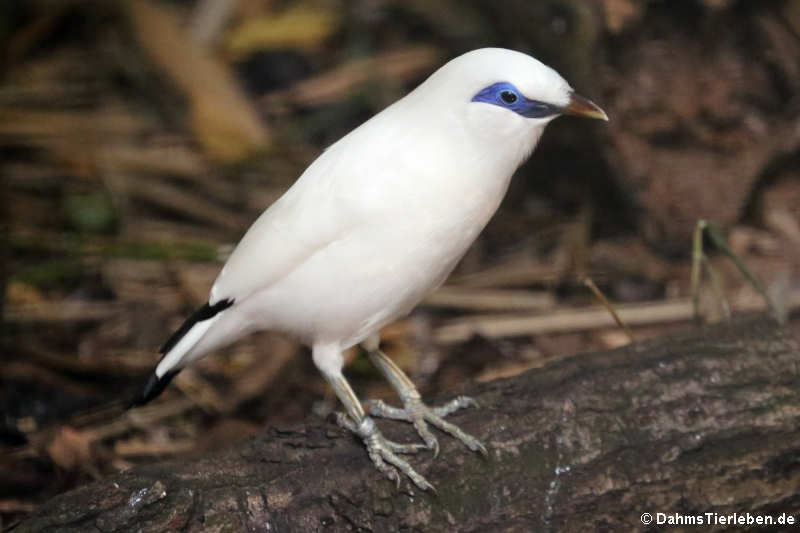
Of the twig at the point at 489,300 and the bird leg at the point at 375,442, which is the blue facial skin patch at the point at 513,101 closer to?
the bird leg at the point at 375,442

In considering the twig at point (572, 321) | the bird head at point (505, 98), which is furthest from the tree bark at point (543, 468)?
the twig at point (572, 321)

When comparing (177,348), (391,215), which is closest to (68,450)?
(177,348)

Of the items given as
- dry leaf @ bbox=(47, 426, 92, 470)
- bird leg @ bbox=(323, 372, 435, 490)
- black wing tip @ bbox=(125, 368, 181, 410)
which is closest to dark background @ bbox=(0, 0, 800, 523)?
dry leaf @ bbox=(47, 426, 92, 470)

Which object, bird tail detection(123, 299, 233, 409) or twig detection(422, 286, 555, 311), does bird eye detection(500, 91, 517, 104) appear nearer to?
bird tail detection(123, 299, 233, 409)

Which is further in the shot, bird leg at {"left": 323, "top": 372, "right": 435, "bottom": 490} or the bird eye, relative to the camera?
bird leg at {"left": 323, "top": 372, "right": 435, "bottom": 490}

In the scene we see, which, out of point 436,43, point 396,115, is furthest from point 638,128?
point 396,115

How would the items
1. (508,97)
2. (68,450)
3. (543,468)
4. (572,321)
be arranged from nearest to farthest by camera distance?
(508,97), (543,468), (68,450), (572,321)

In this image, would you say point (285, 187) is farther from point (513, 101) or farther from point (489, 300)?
point (513, 101)

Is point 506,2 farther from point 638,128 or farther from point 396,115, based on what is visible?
point 396,115
